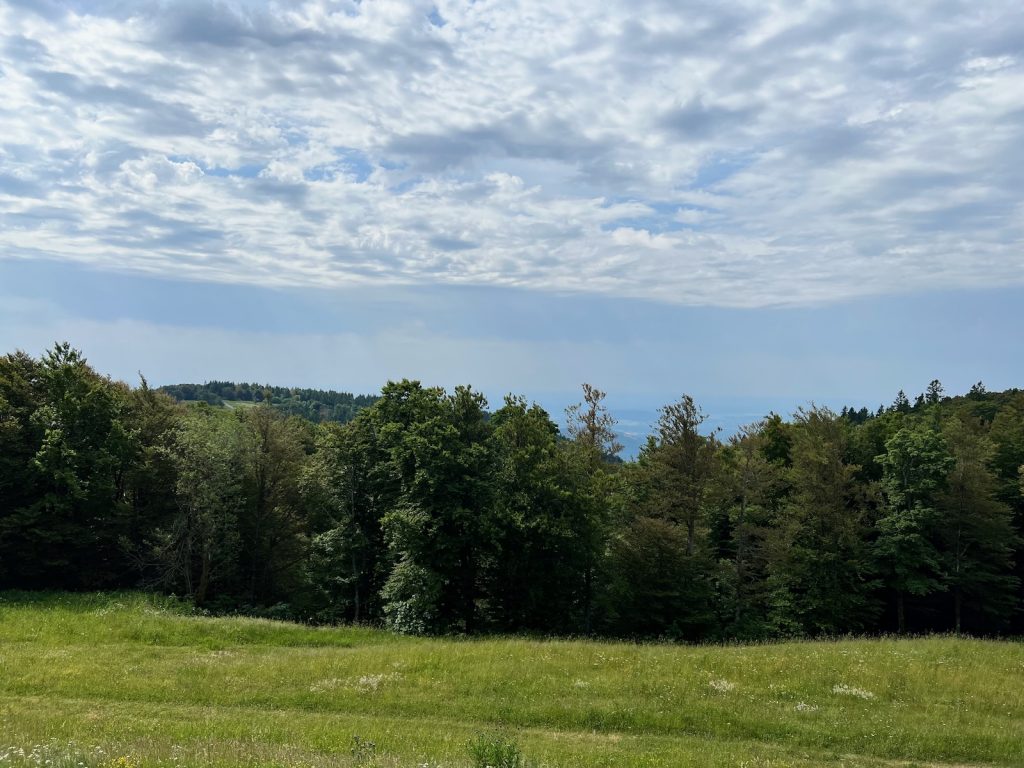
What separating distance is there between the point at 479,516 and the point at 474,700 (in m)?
16.3

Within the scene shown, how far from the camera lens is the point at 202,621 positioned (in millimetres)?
26469

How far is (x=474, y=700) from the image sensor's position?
59.8 feet

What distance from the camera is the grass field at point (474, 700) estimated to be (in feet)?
44.7

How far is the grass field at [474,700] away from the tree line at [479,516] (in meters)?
10.5

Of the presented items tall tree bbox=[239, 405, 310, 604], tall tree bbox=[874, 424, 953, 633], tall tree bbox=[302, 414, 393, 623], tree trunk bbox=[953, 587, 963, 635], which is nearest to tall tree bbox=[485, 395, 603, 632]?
tall tree bbox=[302, 414, 393, 623]

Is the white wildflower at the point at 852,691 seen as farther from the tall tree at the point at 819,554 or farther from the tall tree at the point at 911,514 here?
the tall tree at the point at 911,514

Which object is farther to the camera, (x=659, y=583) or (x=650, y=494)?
(x=650, y=494)

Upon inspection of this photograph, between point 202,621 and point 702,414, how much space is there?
29280 mm

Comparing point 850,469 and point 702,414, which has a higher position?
point 702,414

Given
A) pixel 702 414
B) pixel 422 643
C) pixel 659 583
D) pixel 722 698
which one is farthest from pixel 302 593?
pixel 722 698

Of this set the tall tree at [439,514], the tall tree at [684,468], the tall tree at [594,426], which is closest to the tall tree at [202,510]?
the tall tree at [439,514]

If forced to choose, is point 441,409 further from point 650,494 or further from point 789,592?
point 789,592

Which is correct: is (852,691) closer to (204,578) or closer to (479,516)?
(479,516)

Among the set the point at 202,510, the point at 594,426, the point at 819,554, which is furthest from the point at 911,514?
the point at 202,510
